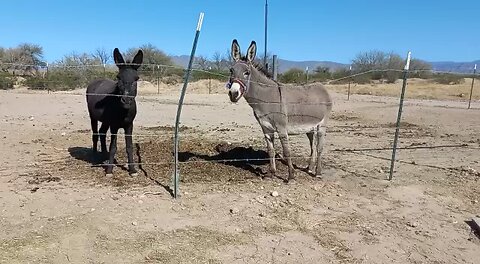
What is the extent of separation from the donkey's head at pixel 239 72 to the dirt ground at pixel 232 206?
3.78ft

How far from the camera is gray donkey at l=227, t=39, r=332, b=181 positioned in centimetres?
634

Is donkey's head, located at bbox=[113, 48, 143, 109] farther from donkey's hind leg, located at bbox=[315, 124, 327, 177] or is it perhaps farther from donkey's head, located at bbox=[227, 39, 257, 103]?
donkey's hind leg, located at bbox=[315, 124, 327, 177]

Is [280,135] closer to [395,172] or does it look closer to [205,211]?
[205,211]

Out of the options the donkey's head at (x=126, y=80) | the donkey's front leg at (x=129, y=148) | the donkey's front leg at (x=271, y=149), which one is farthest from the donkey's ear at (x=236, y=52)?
the donkey's front leg at (x=129, y=148)

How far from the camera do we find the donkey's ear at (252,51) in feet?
20.6

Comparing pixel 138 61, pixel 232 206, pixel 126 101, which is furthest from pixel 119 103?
pixel 232 206

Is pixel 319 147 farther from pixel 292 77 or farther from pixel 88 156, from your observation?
pixel 292 77

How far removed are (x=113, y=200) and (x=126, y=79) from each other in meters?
1.79

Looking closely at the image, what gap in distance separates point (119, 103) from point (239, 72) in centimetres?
192

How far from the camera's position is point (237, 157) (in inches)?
307

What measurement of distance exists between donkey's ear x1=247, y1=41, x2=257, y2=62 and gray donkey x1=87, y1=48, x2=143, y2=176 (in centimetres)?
164

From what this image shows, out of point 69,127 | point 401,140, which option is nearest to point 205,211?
point 401,140

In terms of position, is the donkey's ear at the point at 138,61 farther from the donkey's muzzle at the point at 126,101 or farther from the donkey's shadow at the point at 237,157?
the donkey's shadow at the point at 237,157

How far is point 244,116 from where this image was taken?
15.6 metres
